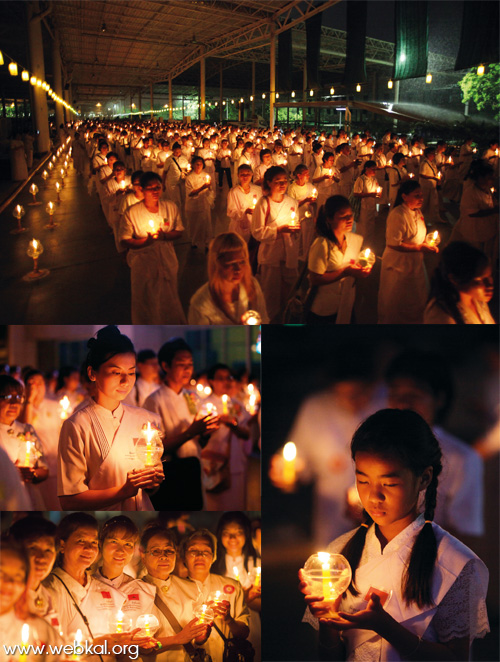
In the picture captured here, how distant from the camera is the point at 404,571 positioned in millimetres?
3008

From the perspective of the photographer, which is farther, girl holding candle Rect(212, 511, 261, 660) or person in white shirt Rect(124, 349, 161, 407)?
girl holding candle Rect(212, 511, 261, 660)

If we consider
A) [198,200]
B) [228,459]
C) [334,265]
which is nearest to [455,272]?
[334,265]

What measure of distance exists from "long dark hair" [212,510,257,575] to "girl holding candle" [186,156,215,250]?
11.2 feet

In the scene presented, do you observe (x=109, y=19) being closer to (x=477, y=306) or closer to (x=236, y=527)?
(x=477, y=306)

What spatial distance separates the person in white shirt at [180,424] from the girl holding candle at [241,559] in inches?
9.2

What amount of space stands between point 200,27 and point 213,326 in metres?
3.26

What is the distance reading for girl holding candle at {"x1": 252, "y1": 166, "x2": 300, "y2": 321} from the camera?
13.6ft

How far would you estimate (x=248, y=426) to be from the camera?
3176 mm

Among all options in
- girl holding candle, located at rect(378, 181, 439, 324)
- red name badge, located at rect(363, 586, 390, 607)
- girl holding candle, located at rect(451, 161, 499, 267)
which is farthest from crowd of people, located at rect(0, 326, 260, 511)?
girl holding candle, located at rect(451, 161, 499, 267)

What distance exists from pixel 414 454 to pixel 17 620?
2382 mm

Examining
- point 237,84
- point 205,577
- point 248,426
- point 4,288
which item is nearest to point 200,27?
point 4,288

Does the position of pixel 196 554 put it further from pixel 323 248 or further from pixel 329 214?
pixel 329 214

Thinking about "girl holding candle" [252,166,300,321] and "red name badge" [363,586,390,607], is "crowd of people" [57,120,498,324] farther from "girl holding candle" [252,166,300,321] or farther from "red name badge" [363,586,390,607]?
"red name badge" [363,586,390,607]

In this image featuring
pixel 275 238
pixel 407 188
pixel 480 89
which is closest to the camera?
pixel 407 188
